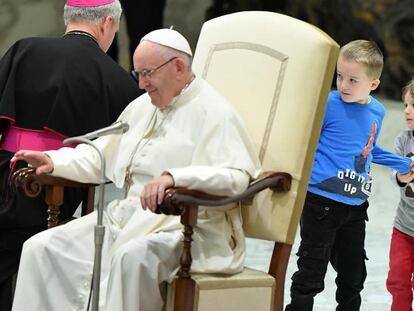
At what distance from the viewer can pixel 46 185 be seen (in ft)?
15.3

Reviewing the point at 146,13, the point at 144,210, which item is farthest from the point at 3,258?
the point at 146,13

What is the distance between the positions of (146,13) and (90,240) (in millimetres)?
7649

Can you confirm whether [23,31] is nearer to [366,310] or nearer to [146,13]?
[146,13]

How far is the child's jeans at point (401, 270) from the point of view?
5.26 meters

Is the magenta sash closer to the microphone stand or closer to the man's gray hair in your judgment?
the man's gray hair

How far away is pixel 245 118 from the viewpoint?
4727 mm

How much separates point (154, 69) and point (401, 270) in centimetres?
166

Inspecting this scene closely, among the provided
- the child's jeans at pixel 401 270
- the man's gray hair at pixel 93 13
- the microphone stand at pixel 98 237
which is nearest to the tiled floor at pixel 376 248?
the child's jeans at pixel 401 270

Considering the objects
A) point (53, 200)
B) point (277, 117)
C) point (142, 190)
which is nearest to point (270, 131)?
point (277, 117)

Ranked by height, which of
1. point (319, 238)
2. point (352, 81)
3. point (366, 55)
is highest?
point (366, 55)

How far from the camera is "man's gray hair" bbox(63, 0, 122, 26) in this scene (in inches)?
205

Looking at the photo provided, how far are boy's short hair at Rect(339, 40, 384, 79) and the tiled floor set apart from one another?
1539mm

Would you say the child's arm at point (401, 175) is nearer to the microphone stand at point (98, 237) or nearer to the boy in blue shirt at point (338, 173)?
the boy in blue shirt at point (338, 173)

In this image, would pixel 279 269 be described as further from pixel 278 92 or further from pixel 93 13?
pixel 93 13
